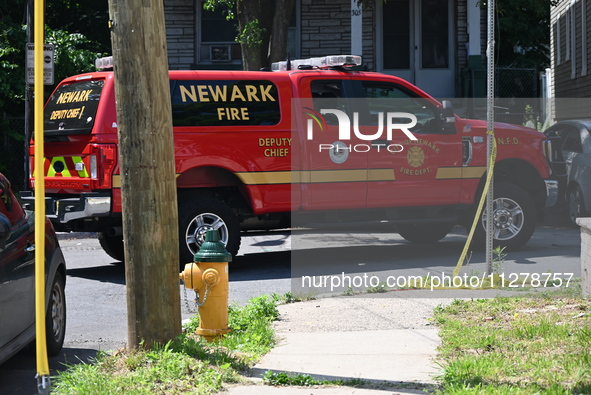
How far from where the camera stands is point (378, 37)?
2325 cm

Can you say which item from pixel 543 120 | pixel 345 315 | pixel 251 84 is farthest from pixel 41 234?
pixel 543 120

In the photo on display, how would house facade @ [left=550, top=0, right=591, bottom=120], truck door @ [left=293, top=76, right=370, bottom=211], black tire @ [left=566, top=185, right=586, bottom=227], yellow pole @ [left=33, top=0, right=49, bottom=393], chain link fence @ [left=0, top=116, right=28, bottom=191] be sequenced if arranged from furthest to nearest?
house facade @ [left=550, top=0, right=591, bottom=120], chain link fence @ [left=0, top=116, right=28, bottom=191], black tire @ [left=566, top=185, right=586, bottom=227], truck door @ [left=293, top=76, right=370, bottom=211], yellow pole @ [left=33, top=0, right=49, bottom=393]

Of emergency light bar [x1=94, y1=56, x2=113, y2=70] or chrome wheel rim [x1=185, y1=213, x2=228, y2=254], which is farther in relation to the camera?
emergency light bar [x1=94, y1=56, x2=113, y2=70]

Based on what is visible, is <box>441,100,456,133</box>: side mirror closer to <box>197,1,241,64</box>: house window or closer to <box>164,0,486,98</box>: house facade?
<box>164,0,486,98</box>: house facade

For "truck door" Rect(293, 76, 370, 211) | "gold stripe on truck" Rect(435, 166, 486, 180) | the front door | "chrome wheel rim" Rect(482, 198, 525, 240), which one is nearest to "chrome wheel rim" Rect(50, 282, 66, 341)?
"truck door" Rect(293, 76, 370, 211)

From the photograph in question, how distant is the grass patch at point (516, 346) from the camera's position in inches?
192

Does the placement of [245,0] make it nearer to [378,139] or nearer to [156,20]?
[378,139]

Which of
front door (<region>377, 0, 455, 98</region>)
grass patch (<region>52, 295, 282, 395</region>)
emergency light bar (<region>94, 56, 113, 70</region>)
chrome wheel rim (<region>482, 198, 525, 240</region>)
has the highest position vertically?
front door (<region>377, 0, 455, 98</region>)

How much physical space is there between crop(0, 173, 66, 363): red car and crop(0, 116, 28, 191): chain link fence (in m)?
12.7

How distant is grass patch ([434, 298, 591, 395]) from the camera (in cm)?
488

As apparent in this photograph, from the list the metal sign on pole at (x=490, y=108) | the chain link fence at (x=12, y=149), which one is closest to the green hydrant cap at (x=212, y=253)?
the metal sign on pole at (x=490, y=108)

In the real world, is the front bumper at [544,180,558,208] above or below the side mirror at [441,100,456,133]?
below

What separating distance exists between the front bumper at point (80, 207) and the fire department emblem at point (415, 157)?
3.86 meters

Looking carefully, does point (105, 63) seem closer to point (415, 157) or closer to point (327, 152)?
point (327, 152)
